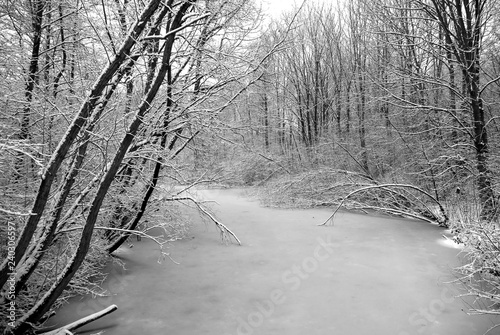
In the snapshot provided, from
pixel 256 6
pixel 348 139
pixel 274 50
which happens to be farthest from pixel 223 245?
pixel 348 139

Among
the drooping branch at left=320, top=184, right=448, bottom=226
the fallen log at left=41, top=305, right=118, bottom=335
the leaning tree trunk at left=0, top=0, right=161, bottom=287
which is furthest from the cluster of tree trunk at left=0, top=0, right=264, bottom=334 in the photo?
the drooping branch at left=320, top=184, right=448, bottom=226

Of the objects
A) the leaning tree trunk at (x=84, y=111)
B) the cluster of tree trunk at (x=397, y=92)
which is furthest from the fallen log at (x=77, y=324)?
the cluster of tree trunk at (x=397, y=92)

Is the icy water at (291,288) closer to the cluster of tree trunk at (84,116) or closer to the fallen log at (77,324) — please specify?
the fallen log at (77,324)

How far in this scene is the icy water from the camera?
10.8ft

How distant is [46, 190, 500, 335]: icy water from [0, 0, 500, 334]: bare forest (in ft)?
1.21

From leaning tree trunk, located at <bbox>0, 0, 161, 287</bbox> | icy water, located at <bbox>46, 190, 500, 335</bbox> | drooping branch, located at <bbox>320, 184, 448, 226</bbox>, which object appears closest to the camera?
leaning tree trunk, located at <bbox>0, 0, 161, 287</bbox>

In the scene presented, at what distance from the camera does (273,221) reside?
8.48 meters

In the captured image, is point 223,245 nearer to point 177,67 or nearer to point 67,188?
point 177,67

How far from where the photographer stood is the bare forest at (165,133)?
Answer: 284cm

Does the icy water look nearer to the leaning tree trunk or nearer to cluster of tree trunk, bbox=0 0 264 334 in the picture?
cluster of tree trunk, bbox=0 0 264 334

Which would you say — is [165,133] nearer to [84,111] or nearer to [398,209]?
[84,111]

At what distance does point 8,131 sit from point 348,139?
10.2 m

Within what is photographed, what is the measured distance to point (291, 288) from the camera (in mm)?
4227

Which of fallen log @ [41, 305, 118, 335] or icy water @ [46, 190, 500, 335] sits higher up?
fallen log @ [41, 305, 118, 335]
